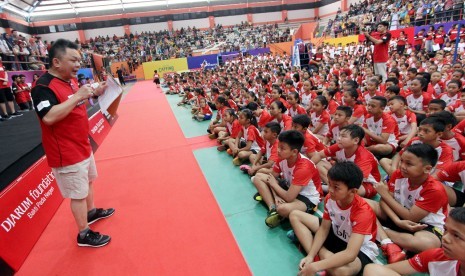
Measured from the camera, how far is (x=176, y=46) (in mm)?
26906

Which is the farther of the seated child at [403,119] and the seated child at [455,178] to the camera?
the seated child at [403,119]

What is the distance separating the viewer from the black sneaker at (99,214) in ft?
10.0

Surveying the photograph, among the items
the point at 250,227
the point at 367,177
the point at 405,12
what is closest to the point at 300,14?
the point at 405,12

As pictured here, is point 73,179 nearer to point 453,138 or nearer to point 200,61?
point 453,138

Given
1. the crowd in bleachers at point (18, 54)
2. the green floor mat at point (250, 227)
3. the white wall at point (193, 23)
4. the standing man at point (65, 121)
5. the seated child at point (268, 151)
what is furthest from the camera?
the white wall at point (193, 23)

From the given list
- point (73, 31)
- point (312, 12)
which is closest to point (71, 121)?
point (73, 31)

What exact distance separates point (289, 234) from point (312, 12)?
114 ft

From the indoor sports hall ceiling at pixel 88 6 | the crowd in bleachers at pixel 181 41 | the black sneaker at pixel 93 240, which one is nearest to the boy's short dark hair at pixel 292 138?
the black sneaker at pixel 93 240

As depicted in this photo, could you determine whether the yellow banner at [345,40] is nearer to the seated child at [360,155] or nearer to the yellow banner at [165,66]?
the yellow banner at [165,66]

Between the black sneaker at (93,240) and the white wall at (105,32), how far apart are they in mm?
29821

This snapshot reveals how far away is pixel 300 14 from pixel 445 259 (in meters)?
34.5

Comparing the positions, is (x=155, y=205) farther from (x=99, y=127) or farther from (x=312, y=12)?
(x=312, y=12)

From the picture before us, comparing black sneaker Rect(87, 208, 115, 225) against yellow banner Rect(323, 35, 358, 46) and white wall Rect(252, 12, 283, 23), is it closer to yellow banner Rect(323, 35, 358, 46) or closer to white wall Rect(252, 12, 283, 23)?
yellow banner Rect(323, 35, 358, 46)

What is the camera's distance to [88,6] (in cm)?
2702
